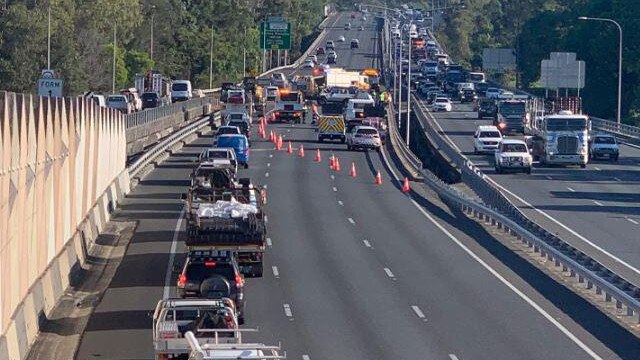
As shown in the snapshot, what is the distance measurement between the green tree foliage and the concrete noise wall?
2678 inches

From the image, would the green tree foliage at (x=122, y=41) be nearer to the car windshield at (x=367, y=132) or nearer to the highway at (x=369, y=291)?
the car windshield at (x=367, y=132)

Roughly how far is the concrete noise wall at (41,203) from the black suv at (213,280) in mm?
2967

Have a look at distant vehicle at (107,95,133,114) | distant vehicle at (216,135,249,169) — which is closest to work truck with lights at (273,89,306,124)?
distant vehicle at (107,95,133,114)

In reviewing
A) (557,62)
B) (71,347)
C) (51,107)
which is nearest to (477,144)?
(557,62)

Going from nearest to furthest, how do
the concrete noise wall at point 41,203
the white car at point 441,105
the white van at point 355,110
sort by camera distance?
the concrete noise wall at point 41,203, the white van at point 355,110, the white car at point 441,105

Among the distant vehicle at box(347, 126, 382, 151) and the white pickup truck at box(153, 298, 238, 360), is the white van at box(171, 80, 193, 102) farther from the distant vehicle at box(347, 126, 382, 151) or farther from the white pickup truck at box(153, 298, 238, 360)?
the white pickup truck at box(153, 298, 238, 360)

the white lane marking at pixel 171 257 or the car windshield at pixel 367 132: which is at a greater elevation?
the car windshield at pixel 367 132

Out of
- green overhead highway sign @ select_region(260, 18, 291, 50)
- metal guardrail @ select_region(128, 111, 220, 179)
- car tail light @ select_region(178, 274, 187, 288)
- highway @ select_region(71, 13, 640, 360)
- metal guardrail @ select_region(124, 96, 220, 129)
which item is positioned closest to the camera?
highway @ select_region(71, 13, 640, 360)

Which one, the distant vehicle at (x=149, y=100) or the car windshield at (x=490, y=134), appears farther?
the distant vehicle at (x=149, y=100)

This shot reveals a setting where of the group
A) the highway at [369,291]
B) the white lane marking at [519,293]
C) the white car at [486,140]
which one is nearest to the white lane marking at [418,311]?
the highway at [369,291]

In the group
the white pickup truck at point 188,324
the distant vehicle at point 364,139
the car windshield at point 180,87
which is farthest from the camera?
the car windshield at point 180,87

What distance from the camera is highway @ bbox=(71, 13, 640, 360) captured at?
28812 millimetres

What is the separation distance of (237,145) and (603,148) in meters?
22.4

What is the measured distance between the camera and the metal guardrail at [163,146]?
6297 centimetres
